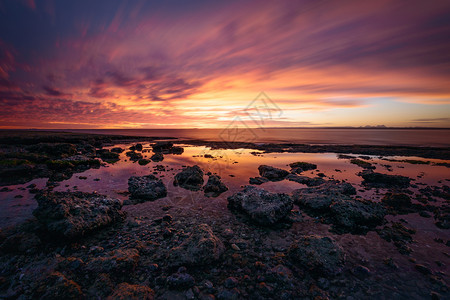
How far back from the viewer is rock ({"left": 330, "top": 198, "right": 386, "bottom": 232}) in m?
9.21

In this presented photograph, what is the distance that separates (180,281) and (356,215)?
9453mm

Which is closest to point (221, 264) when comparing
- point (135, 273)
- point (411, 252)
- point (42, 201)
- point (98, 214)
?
point (135, 273)

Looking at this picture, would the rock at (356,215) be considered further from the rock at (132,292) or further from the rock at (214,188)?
the rock at (132,292)

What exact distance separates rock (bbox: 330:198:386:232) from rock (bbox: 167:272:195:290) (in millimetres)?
7883

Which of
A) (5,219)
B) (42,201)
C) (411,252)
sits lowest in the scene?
(411,252)

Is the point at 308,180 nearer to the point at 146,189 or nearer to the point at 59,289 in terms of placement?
the point at 146,189

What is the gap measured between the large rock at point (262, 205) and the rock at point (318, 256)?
83.5 inches

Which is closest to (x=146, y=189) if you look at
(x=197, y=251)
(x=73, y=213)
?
(x=73, y=213)

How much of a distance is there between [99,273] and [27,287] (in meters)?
1.86

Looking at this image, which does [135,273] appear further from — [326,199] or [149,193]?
[326,199]

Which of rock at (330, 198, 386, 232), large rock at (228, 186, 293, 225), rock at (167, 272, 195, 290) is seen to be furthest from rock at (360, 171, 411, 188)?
rock at (167, 272, 195, 290)

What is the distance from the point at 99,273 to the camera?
19.1ft

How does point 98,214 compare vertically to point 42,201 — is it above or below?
below

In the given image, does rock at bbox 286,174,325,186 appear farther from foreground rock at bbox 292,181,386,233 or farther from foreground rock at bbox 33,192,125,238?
foreground rock at bbox 33,192,125,238
